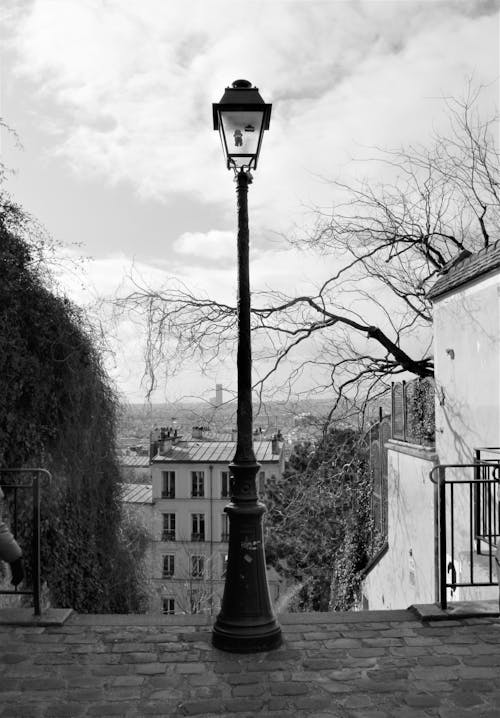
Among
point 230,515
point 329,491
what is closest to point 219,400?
point 329,491

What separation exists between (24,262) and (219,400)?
12.2 feet

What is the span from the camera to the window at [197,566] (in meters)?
31.7

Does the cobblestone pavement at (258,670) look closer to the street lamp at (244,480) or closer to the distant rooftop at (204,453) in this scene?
the street lamp at (244,480)

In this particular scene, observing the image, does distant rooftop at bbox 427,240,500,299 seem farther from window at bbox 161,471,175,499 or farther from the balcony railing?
window at bbox 161,471,175,499

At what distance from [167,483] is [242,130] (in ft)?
111

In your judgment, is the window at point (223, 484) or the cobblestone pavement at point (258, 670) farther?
the window at point (223, 484)

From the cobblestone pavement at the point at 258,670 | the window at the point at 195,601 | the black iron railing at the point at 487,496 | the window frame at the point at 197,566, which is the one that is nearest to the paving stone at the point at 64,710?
the cobblestone pavement at the point at 258,670

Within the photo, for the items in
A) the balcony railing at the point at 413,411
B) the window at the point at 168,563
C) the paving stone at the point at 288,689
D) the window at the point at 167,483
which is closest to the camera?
the paving stone at the point at 288,689

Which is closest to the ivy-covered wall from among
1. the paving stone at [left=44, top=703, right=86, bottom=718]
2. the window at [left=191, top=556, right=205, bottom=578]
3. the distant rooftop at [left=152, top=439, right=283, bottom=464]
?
the paving stone at [left=44, top=703, right=86, bottom=718]

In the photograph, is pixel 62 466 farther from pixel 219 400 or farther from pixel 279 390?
pixel 279 390

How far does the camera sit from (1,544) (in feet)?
13.8

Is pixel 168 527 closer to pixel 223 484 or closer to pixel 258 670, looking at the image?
pixel 223 484

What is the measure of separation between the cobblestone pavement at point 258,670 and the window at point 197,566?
28145 millimetres

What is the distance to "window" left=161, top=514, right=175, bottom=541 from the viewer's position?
117ft
